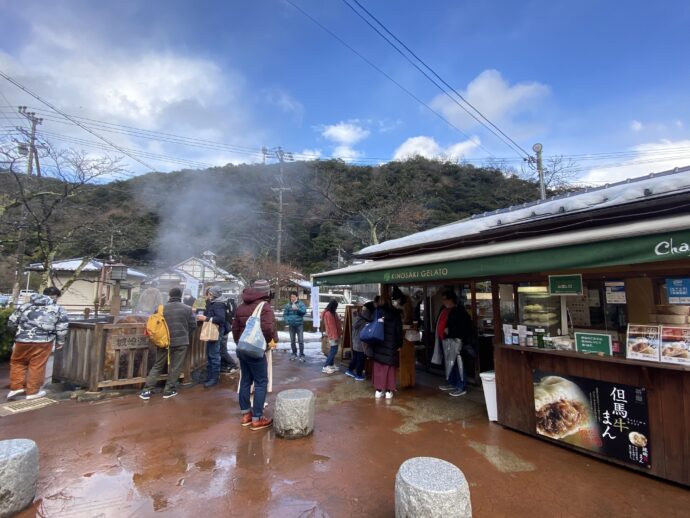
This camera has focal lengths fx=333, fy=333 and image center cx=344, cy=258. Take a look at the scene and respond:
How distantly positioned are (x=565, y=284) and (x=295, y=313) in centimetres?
622

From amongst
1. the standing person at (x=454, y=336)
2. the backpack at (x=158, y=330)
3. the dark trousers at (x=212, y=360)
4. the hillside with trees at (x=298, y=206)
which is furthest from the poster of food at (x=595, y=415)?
the hillside with trees at (x=298, y=206)

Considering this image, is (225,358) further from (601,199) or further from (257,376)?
(601,199)

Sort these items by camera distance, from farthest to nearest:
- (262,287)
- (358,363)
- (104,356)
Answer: (358,363)
(104,356)
(262,287)

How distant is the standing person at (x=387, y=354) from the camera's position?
5.18 meters

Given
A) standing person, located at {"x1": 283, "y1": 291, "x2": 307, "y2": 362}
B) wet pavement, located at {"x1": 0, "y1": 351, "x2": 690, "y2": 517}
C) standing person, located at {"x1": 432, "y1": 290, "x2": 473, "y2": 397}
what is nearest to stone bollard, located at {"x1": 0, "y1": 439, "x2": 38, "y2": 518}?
wet pavement, located at {"x1": 0, "y1": 351, "x2": 690, "y2": 517}

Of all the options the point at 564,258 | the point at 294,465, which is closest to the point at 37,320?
the point at 294,465

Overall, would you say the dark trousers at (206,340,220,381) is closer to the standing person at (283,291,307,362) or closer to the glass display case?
the standing person at (283,291,307,362)

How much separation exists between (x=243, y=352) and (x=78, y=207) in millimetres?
10149

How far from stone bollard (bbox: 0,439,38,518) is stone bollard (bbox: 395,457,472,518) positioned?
2.68m

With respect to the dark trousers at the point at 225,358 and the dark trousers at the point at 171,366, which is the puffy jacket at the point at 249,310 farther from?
the dark trousers at the point at 225,358

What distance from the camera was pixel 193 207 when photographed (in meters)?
35.1

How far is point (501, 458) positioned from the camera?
10.8 feet

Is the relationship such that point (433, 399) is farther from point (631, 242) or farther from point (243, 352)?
point (631, 242)

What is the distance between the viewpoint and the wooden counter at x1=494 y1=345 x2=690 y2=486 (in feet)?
9.05
